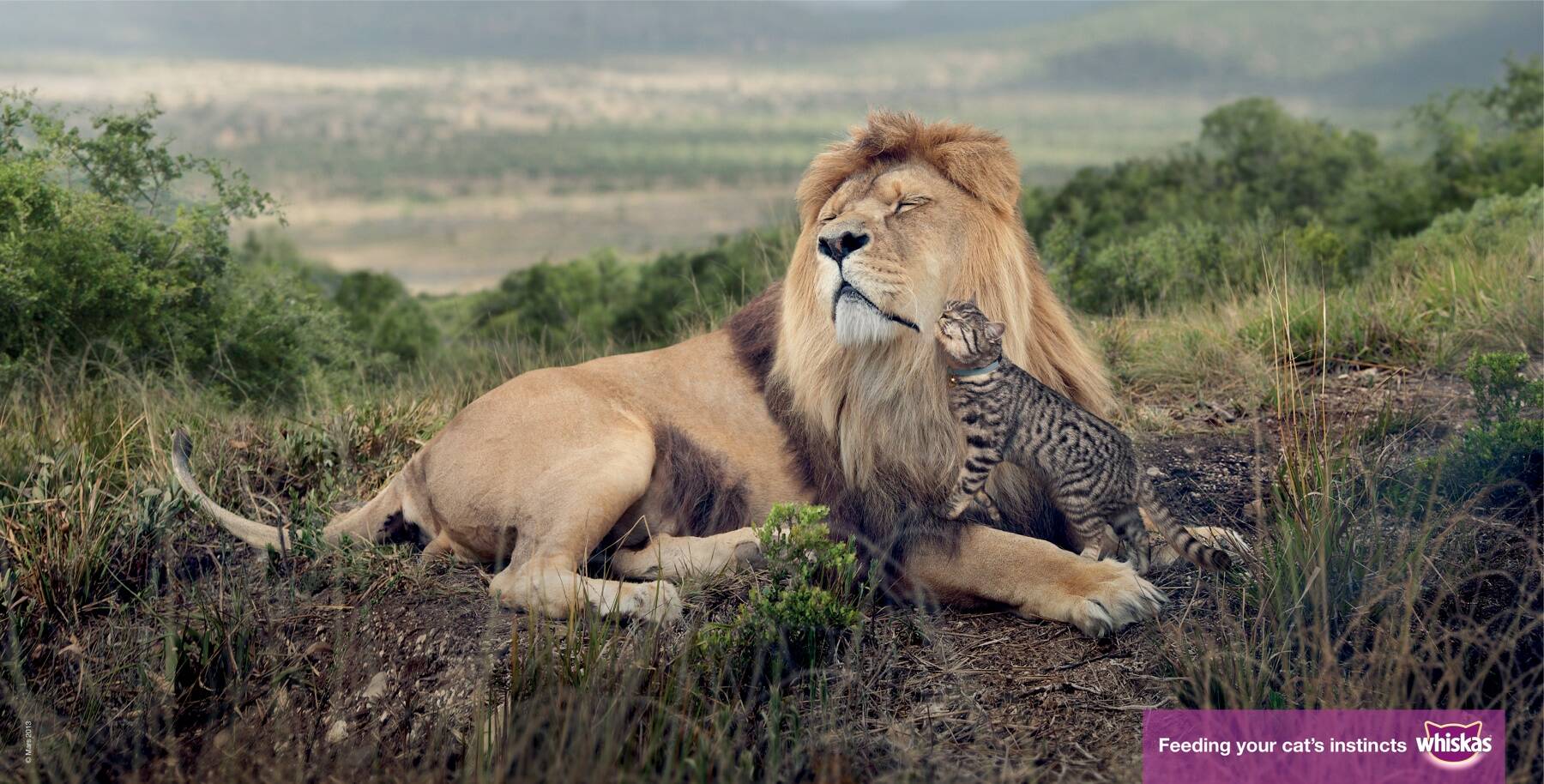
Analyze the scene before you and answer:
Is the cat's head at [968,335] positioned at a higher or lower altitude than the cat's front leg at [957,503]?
higher

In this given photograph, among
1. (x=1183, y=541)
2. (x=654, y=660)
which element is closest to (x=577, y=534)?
(x=654, y=660)

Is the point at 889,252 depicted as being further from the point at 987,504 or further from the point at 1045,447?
the point at 987,504

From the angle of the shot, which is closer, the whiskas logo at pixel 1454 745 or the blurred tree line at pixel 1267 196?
the whiskas logo at pixel 1454 745

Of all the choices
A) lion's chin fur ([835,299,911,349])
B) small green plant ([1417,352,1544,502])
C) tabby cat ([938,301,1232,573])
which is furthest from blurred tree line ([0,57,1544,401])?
lion's chin fur ([835,299,911,349])

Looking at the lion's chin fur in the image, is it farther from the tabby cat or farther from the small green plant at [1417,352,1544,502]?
the small green plant at [1417,352,1544,502]

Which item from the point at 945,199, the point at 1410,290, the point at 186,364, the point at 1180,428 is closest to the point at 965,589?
the point at 945,199

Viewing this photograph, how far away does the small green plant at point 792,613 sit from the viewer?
3215mm

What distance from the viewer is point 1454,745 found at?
258cm

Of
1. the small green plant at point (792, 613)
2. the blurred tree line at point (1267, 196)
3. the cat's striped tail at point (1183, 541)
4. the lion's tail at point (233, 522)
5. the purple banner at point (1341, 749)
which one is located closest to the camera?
the purple banner at point (1341, 749)

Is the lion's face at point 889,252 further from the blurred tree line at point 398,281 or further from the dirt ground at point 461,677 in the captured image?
the blurred tree line at point 398,281

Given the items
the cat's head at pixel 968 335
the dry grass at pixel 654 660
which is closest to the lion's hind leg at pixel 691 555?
the dry grass at pixel 654 660

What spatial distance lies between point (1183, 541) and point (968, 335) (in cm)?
91

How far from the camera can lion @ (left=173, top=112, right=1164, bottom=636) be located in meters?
3.38

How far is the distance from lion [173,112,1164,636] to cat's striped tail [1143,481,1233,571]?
180 millimetres
